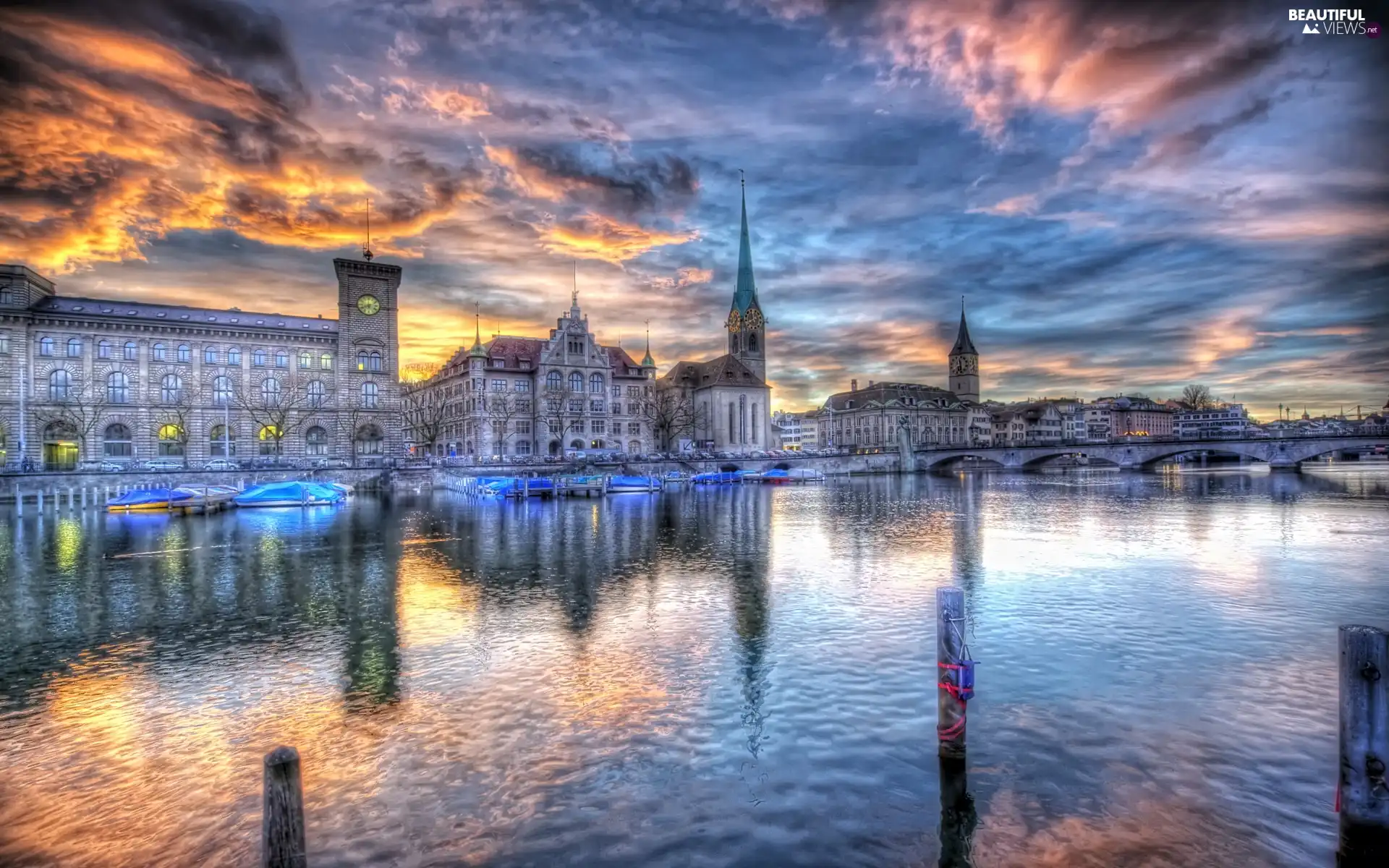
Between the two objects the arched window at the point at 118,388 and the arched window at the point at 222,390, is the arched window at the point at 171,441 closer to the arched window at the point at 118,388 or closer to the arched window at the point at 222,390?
the arched window at the point at 118,388

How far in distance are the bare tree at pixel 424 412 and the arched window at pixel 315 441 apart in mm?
12662

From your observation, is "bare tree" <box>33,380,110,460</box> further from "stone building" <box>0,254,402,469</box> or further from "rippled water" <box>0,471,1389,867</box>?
"rippled water" <box>0,471,1389,867</box>

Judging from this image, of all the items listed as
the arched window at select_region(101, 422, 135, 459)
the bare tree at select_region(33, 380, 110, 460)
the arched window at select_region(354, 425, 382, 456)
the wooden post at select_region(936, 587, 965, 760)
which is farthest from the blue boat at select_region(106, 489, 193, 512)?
the wooden post at select_region(936, 587, 965, 760)

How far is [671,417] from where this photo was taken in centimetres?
11350

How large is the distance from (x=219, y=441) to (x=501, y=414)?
31.2m

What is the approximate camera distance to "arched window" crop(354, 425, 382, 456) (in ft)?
265

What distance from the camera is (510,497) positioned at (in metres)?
60.5

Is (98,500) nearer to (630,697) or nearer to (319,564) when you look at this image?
(319,564)

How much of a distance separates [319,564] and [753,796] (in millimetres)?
22516

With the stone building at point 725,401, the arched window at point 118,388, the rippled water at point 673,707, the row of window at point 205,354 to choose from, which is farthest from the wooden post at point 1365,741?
the stone building at point 725,401

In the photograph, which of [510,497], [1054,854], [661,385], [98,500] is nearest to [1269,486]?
[510,497]

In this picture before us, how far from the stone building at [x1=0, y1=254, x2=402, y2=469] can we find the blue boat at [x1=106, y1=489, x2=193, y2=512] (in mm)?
23816

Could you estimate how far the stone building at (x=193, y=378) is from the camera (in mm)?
67250

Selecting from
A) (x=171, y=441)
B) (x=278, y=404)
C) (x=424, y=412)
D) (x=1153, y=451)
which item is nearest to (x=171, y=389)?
(x=171, y=441)
